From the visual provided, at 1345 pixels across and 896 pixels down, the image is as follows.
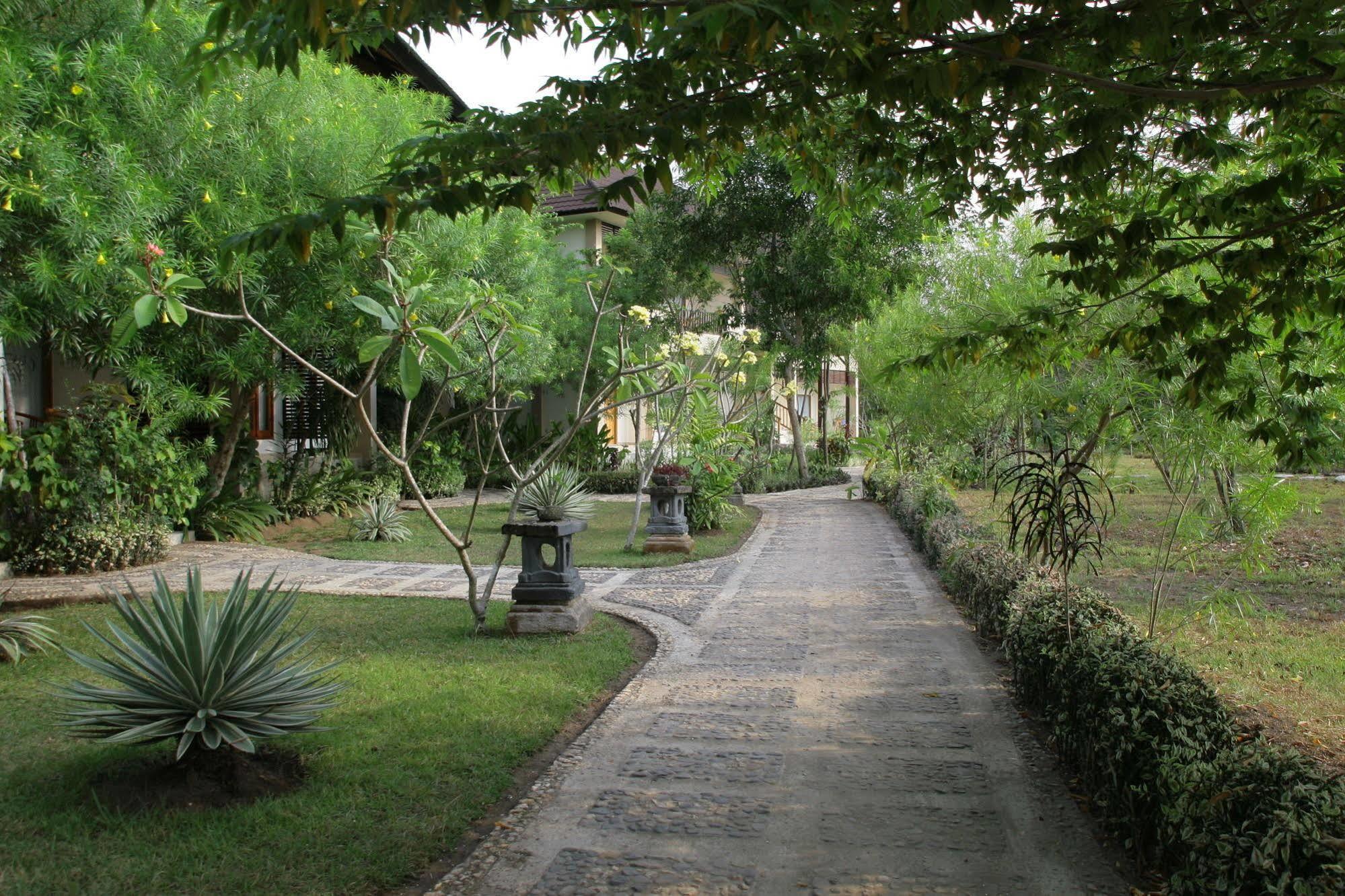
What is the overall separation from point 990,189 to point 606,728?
3.51 meters

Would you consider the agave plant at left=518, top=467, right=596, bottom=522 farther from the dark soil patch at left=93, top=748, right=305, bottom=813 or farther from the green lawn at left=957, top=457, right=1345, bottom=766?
the dark soil patch at left=93, top=748, right=305, bottom=813

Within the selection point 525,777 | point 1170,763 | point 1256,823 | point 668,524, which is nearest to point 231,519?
point 668,524

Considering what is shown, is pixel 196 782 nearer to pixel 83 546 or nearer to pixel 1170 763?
pixel 1170 763

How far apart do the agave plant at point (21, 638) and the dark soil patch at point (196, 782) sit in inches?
98.7

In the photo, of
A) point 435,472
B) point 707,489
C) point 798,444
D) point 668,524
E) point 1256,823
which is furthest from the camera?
point 798,444

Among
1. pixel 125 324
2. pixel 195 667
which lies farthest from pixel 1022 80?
pixel 195 667

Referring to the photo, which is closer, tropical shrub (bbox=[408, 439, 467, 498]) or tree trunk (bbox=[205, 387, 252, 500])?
tree trunk (bbox=[205, 387, 252, 500])

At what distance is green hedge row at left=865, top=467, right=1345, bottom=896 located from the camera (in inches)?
103

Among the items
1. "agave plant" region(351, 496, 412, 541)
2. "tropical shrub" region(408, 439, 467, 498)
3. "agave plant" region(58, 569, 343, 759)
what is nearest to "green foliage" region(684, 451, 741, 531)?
"agave plant" region(351, 496, 412, 541)

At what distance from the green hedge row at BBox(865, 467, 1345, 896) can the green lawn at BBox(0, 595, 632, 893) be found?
2.57 m

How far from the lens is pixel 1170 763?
3.20 meters

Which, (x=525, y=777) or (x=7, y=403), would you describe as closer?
(x=525, y=777)

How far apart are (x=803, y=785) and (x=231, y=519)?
10802 mm

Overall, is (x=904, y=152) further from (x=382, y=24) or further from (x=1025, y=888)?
(x=1025, y=888)
